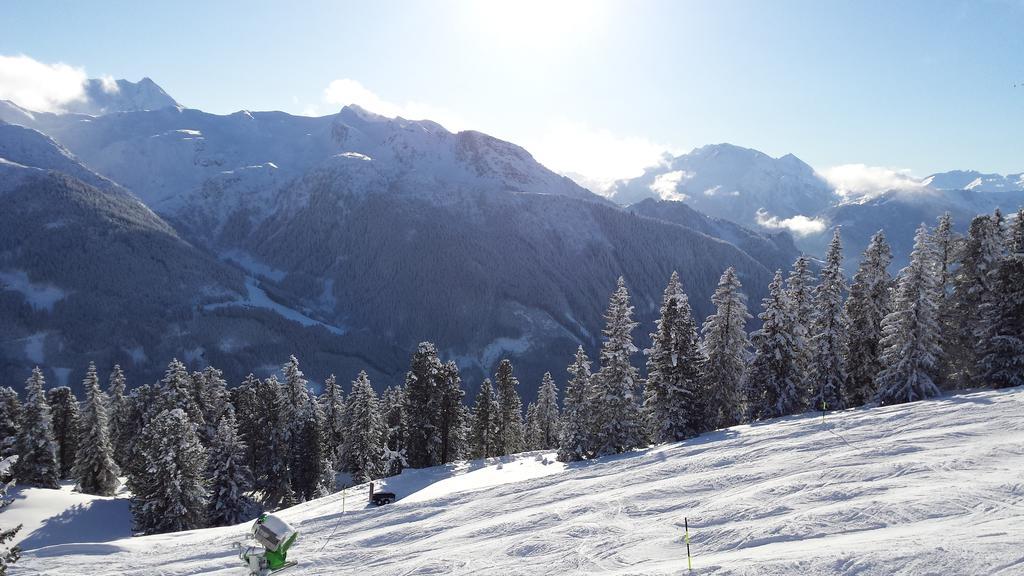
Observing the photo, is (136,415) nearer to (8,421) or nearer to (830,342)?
(8,421)

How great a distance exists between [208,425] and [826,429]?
4949 centimetres

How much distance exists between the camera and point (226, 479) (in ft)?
145

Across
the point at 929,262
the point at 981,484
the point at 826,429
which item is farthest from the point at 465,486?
the point at 929,262

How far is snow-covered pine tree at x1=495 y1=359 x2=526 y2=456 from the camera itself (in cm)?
5559

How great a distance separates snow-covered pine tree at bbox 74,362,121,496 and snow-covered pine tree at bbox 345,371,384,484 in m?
22.6

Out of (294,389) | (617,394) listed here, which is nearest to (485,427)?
(294,389)

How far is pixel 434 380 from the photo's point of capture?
45.3m

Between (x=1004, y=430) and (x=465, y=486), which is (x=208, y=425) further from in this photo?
(x=1004, y=430)

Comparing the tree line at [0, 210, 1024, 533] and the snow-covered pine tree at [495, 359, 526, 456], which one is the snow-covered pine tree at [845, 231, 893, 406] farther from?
the snow-covered pine tree at [495, 359, 526, 456]

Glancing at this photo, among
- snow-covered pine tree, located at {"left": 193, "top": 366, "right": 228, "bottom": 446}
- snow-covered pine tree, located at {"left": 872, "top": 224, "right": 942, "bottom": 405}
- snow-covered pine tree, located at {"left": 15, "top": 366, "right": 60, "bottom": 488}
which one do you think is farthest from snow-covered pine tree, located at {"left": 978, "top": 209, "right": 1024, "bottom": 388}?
snow-covered pine tree, located at {"left": 15, "top": 366, "right": 60, "bottom": 488}

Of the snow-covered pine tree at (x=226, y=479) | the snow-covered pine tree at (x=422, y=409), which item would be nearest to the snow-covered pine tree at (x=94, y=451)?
the snow-covered pine tree at (x=226, y=479)

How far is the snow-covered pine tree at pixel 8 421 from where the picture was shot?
4844 cm

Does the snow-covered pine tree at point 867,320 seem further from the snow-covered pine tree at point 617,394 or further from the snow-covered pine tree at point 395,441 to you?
the snow-covered pine tree at point 395,441

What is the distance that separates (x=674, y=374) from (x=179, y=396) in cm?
4176
